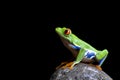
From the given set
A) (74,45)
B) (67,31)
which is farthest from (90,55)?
(67,31)

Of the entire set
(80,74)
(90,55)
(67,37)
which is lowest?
(80,74)

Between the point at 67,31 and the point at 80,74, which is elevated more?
the point at 67,31

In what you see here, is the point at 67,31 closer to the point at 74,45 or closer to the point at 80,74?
the point at 74,45

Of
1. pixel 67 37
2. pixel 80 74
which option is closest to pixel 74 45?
pixel 67 37

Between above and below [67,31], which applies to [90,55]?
below

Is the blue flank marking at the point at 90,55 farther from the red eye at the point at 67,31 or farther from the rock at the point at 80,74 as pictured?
the red eye at the point at 67,31

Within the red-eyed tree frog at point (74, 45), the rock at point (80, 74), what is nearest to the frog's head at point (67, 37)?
the red-eyed tree frog at point (74, 45)

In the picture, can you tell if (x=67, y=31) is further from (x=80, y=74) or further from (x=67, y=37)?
(x=80, y=74)

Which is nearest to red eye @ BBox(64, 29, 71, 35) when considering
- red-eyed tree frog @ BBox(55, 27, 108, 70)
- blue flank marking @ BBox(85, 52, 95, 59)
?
red-eyed tree frog @ BBox(55, 27, 108, 70)
